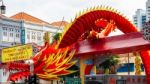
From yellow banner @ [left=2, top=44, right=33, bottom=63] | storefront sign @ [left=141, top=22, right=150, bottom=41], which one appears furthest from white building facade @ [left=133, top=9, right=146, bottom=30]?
storefront sign @ [left=141, top=22, right=150, bottom=41]

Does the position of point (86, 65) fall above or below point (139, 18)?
below

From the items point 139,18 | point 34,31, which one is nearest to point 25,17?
point 34,31

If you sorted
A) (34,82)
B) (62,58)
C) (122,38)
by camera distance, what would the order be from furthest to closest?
1. (62,58)
2. (122,38)
3. (34,82)

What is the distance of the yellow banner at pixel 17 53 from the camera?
30.3m

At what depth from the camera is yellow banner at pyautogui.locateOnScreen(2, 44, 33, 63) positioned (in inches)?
Result: 1191

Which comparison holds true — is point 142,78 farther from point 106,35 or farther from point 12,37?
point 12,37

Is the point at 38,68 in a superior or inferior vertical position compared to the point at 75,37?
inferior

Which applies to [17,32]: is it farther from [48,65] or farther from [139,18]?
[139,18]

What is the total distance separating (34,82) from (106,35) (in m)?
10.0

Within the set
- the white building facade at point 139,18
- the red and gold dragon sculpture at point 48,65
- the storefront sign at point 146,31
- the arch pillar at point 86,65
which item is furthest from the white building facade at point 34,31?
the storefront sign at point 146,31

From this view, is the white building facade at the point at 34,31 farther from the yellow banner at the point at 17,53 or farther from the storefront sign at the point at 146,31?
the storefront sign at the point at 146,31

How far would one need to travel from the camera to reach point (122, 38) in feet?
82.3

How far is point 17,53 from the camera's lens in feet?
104

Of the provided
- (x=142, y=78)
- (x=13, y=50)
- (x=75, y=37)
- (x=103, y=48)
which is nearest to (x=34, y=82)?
(x=142, y=78)
